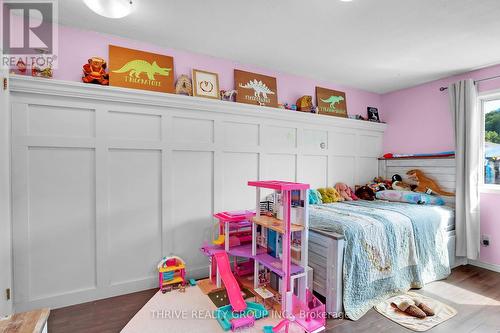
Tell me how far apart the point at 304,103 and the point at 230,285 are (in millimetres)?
2611

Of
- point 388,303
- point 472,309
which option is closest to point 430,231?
point 472,309

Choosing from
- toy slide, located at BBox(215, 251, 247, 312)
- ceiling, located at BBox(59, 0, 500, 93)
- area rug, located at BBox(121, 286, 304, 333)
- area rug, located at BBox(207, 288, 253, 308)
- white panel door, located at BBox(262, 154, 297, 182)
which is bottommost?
area rug, located at BBox(121, 286, 304, 333)

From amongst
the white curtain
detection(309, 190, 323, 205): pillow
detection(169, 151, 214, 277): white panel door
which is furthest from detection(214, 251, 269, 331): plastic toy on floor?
the white curtain

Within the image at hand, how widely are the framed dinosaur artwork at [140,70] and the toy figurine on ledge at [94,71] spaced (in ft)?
0.27

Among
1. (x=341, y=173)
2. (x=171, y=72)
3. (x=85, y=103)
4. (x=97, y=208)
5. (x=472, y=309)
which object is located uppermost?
(x=171, y=72)

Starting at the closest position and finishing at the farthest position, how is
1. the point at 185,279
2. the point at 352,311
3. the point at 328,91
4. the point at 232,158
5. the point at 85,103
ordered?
the point at 352,311 < the point at 85,103 < the point at 185,279 < the point at 232,158 < the point at 328,91

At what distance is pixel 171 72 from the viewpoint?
2.85m

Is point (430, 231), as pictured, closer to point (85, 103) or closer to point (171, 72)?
point (171, 72)

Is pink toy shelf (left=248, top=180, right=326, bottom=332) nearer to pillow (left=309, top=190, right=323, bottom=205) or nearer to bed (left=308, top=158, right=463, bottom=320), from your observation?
bed (left=308, top=158, right=463, bottom=320)

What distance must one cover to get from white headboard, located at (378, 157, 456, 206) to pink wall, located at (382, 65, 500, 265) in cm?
19

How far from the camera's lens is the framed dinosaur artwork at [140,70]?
2570 mm

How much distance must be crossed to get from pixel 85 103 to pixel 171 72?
940 millimetres

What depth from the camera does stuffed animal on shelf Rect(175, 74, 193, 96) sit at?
9.36ft

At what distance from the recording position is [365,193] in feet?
13.2
